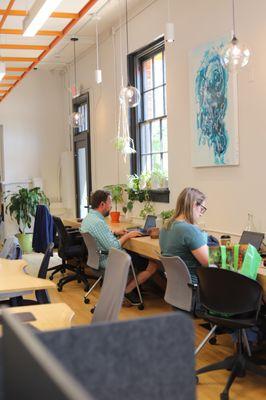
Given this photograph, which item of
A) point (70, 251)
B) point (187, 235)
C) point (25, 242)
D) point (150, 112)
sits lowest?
point (25, 242)

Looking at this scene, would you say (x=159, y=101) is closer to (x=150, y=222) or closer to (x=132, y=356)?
(x=150, y=222)

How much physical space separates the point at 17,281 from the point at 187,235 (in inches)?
49.4

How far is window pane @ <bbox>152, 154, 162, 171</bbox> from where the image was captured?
6993 millimetres

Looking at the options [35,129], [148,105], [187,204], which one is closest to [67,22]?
[148,105]

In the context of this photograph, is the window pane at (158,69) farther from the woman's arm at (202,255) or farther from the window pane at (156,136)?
the woman's arm at (202,255)

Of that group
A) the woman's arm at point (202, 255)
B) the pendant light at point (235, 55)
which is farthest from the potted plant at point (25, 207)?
the woman's arm at point (202, 255)

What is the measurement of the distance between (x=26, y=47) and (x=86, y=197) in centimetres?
436

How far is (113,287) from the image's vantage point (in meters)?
2.86

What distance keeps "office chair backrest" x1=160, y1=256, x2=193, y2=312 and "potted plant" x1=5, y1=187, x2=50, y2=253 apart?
684cm

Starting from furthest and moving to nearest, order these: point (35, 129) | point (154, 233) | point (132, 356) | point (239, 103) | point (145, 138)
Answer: point (35, 129) < point (145, 138) < point (154, 233) < point (239, 103) < point (132, 356)

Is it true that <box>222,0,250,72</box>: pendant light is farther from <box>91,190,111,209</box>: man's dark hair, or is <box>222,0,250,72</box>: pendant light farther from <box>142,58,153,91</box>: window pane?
<box>142,58,153,91</box>: window pane

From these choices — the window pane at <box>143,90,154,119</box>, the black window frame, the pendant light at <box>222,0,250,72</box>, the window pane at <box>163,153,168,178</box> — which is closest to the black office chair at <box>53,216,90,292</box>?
the window pane at <box>163,153,168,178</box>

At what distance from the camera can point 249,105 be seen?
16.1ft

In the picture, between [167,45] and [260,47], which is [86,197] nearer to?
[167,45]
